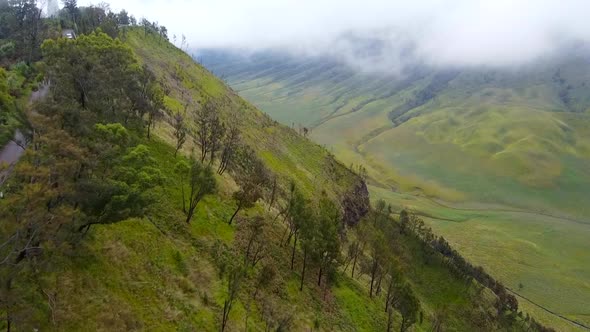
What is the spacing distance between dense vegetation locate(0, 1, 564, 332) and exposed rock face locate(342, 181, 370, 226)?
2235cm

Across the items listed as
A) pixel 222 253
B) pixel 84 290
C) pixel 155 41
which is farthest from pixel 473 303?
pixel 155 41

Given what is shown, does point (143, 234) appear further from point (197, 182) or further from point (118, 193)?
point (118, 193)

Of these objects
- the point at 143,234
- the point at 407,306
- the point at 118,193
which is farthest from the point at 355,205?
the point at 118,193

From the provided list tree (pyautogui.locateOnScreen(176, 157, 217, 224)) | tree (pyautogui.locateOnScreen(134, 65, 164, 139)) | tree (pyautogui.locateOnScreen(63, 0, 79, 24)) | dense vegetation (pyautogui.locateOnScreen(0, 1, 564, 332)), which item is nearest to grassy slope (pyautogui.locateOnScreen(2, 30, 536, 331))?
dense vegetation (pyautogui.locateOnScreen(0, 1, 564, 332))

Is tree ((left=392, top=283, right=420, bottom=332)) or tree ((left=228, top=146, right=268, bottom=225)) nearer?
tree ((left=228, top=146, right=268, bottom=225))

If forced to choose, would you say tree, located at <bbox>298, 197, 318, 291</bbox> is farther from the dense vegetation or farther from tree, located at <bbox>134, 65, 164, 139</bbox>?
tree, located at <bbox>134, 65, 164, 139</bbox>

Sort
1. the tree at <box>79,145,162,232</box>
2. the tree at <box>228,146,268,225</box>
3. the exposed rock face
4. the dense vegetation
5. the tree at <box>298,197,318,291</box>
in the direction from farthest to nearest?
1. the exposed rock face
2. the tree at <box>228,146,268,225</box>
3. the tree at <box>298,197,318,291</box>
4. the tree at <box>79,145,162,232</box>
5. the dense vegetation

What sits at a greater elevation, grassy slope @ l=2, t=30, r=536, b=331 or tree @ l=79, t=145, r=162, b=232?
tree @ l=79, t=145, r=162, b=232

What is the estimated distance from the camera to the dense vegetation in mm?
31734

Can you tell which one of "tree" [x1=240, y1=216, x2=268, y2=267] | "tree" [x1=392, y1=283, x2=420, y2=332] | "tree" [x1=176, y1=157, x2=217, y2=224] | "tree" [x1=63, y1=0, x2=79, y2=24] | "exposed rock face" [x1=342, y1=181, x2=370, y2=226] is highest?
"tree" [x1=63, y1=0, x2=79, y2=24]

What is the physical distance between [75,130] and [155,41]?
159 meters

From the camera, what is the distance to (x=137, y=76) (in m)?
74.1

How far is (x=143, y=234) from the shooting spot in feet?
163

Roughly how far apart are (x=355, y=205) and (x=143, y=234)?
102020mm
